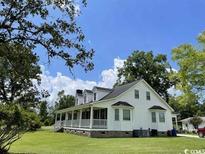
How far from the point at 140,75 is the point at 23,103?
4491 centimetres

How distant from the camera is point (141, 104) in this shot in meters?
33.8

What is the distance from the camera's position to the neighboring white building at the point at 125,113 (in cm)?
3036

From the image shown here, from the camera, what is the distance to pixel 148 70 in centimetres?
5456

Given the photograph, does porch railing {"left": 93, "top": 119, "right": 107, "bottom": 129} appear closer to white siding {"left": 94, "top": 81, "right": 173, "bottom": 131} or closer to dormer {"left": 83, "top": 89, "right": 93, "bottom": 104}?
white siding {"left": 94, "top": 81, "right": 173, "bottom": 131}

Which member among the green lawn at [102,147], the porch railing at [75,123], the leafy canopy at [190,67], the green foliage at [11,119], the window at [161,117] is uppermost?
the leafy canopy at [190,67]

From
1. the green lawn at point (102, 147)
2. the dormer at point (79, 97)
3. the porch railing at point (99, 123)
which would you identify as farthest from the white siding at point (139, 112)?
the dormer at point (79, 97)

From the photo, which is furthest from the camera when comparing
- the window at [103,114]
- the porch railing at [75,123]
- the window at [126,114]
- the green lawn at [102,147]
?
the porch railing at [75,123]

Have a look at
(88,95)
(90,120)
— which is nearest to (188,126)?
(88,95)

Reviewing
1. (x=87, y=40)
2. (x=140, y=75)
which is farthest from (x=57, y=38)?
(x=140, y=75)

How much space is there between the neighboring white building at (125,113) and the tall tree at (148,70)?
17.8 meters

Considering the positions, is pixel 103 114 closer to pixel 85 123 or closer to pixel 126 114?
pixel 85 123

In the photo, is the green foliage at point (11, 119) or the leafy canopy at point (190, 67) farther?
the leafy canopy at point (190, 67)

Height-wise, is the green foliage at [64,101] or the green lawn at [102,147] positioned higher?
the green foliage at [64,101]

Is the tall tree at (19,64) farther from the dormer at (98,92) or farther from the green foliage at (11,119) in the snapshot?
the dormer at (98,92)
